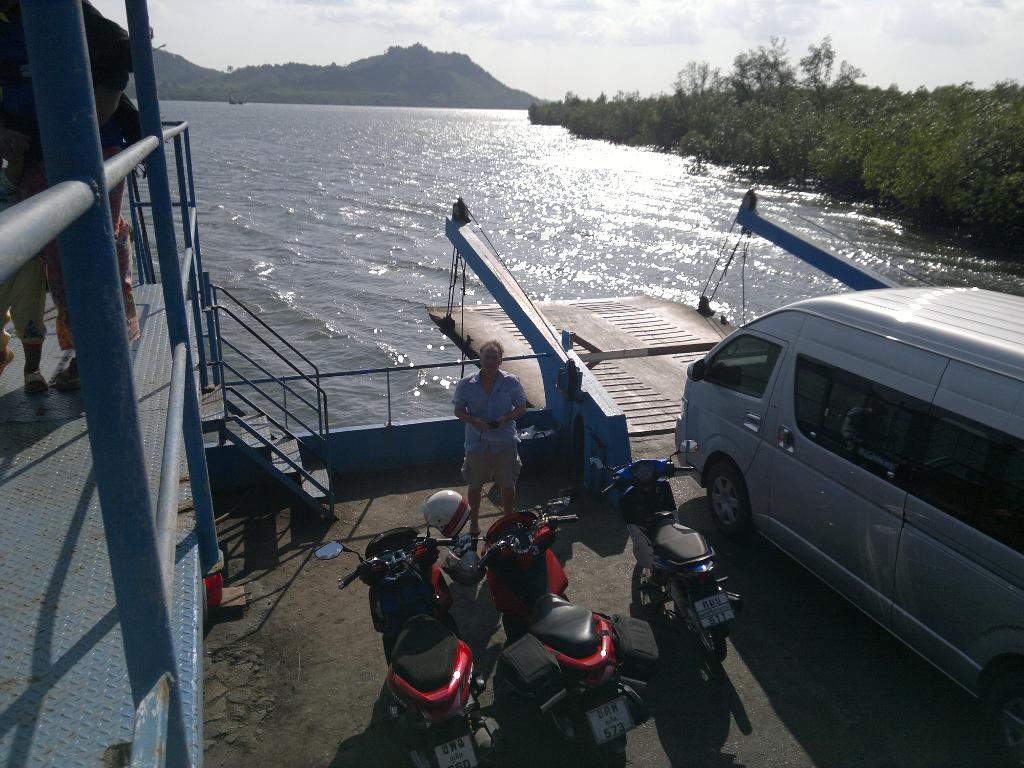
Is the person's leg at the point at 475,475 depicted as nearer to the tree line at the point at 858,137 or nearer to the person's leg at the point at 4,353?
the person's leg at the point at 4,353

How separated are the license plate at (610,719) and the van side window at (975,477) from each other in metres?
2.29

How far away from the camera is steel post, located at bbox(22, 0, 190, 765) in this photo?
1118 mm

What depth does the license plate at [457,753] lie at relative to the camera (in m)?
4.14

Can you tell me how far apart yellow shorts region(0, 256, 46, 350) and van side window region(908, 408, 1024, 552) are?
545cm

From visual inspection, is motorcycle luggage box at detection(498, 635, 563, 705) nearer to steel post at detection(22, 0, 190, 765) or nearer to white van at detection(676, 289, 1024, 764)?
white van at detection(676, 289, 1024, 764)

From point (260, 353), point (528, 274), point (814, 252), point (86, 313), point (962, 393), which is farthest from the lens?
point (528, 274)

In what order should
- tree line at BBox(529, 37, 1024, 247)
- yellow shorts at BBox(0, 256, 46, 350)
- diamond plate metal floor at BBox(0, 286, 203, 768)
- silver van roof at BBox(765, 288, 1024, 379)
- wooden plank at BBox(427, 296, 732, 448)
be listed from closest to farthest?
diamond plate metal floor at BBox(0, 286, 203, 768) → yellow shorts at BBox(0, 256, 46, 350) → silver van roof at BBox(765, 288, 1024, 379) → wooden plank at BBox(427, 296, 732, 448) → tree line at BBox(529, 37, 1024, 247)

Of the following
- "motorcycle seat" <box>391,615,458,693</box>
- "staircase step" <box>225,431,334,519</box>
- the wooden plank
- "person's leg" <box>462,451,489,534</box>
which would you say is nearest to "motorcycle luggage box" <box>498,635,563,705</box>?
"motorcycle seat" <box>391,615,458,693</box>

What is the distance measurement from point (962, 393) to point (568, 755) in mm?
3210

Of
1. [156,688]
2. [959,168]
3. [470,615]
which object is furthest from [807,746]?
[959,168]

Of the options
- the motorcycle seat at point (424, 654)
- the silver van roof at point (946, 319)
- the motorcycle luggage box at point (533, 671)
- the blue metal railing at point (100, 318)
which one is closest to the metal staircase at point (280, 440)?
the motorcycle seat at point (424, 654)

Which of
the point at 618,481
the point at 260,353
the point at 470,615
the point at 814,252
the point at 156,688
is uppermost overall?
the point at 156,688

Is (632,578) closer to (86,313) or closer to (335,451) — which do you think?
(335,451)

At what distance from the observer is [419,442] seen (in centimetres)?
876
